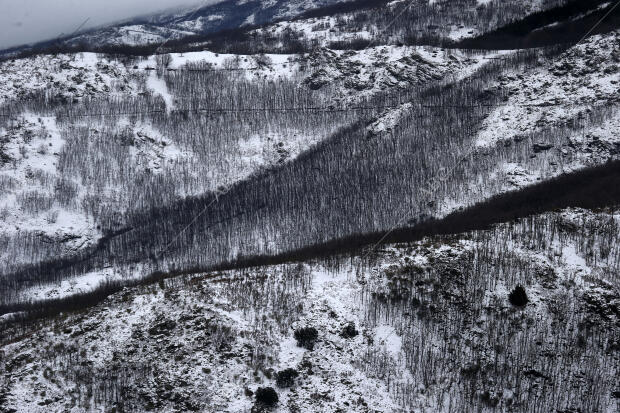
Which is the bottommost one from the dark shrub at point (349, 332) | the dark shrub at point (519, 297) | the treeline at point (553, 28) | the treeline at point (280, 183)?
the treeline at point (280, 183)

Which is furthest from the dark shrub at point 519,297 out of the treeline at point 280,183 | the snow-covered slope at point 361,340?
the treeline at point 280,183

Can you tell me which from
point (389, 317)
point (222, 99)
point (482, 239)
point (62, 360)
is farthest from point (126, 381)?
point (222, 99)

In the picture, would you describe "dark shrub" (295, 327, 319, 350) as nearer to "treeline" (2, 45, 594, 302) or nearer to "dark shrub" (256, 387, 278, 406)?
"dark shrub" (256, 387, 278, 406)

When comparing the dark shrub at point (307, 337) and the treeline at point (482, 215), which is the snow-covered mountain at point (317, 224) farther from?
the treeline at point (482, 215)

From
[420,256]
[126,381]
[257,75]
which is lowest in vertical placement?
[126,381]

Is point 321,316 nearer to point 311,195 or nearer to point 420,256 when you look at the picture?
point 420,256

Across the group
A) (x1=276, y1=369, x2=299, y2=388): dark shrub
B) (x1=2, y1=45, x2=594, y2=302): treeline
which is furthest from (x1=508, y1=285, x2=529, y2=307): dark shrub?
(x1=2, y1=45, x2=594, y2=302): treeline

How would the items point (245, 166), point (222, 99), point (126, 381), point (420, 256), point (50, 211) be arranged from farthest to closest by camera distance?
point (222, 99)
point (245, 166)
point (50, 211)
point (420, 256)
point (126, 381)
